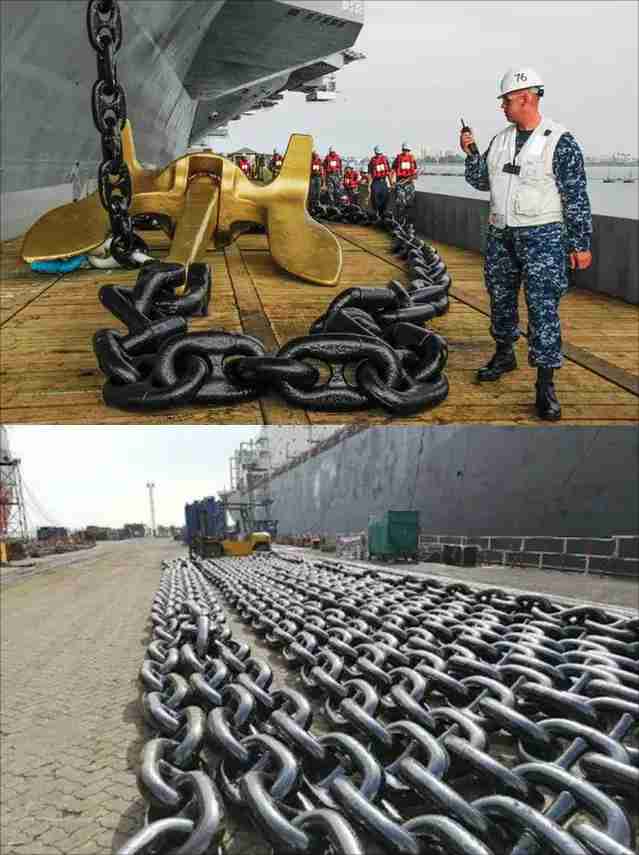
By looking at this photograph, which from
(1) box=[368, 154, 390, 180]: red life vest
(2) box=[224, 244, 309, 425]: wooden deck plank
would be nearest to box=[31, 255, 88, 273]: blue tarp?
(2) box=[224, 244, 309, 425]: wooden deck plank

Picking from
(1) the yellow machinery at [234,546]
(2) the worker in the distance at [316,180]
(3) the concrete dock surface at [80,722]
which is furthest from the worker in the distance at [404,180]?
(1) the yellow machinery at [234,546]

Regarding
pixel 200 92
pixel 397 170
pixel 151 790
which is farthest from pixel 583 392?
pixel 200 92

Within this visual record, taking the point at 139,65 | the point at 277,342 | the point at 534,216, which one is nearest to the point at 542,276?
the point at 534,216

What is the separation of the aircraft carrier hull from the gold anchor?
2056 mm

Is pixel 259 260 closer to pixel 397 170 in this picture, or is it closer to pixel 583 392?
pixel 583 392

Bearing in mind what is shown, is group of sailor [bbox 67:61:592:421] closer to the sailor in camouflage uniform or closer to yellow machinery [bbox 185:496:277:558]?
the sailor in camouflage uniform

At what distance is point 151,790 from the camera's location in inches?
60.2

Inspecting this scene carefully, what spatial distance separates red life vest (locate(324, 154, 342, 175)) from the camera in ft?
58.1

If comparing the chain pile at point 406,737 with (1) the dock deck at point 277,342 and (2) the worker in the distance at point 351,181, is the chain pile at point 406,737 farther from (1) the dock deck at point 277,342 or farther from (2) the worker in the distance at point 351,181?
(2) the worker in the distance at point 351,181

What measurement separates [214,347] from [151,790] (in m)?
1.52

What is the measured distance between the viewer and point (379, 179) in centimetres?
1306

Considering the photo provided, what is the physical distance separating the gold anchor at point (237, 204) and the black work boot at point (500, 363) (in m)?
2.24

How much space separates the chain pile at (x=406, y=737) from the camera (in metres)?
1.35

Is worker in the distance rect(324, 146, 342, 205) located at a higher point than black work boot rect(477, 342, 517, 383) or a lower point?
higher
